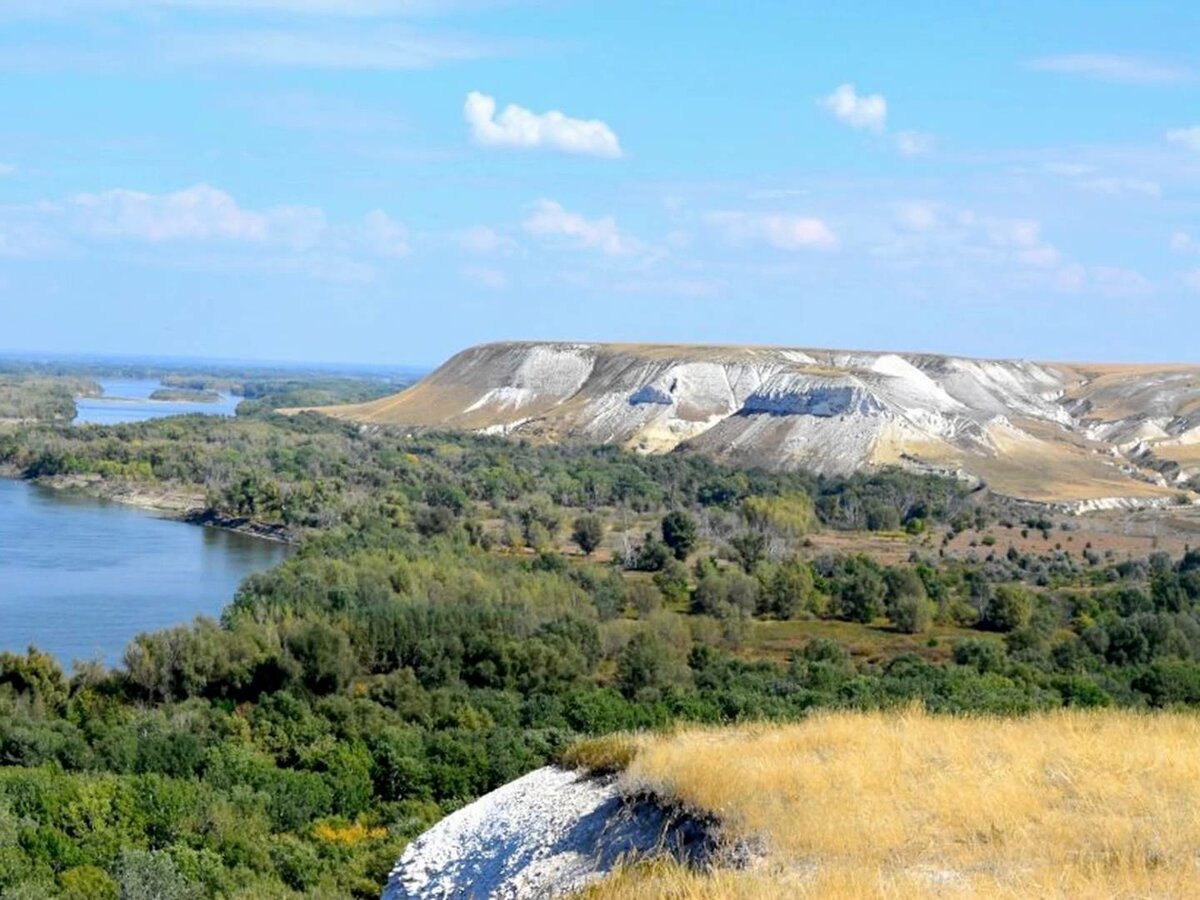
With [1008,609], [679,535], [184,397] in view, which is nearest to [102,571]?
[679,535]

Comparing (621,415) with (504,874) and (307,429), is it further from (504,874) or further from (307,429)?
(504,874)

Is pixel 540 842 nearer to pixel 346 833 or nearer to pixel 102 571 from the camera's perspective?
pixel 346 833

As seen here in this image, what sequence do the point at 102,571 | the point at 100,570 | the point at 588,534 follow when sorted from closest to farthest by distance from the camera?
the point at 102,571 < the point at 100,570 < the point at 588,534

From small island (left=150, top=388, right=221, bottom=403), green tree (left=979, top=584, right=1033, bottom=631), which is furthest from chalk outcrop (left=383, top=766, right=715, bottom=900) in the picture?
small island (left=150, top=388, right=221, bottom=403)

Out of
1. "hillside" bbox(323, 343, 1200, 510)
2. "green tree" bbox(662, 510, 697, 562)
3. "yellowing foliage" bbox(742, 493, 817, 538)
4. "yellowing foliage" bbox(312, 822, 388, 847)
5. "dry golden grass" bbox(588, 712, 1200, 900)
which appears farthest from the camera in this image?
"hillside" bbox(323, 343, 1200, 510)

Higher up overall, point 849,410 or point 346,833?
point 849,410

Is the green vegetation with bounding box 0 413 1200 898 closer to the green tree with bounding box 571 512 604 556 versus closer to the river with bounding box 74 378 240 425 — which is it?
the green tree with bounding box 571 512 604 556

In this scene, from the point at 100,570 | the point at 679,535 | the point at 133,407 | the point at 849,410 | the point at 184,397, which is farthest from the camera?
the point at 184,397
